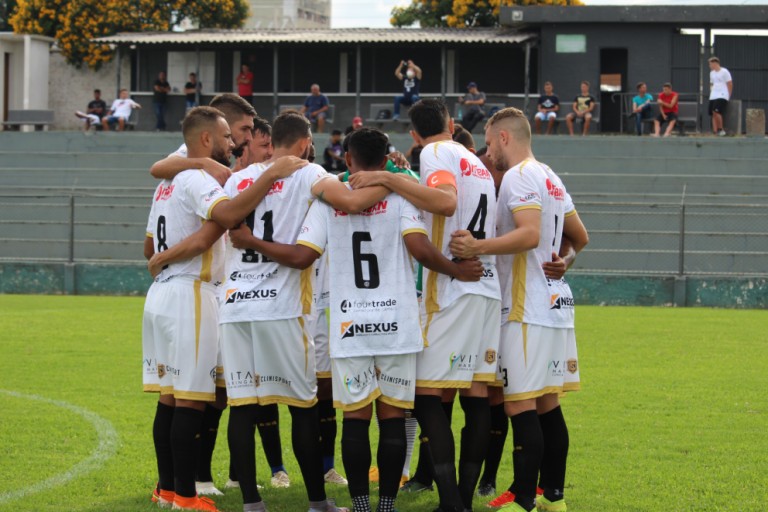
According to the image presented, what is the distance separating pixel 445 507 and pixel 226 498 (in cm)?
158

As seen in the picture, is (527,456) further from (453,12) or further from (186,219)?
(453,12)

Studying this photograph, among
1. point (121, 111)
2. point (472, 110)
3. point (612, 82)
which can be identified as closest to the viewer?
point (472, 110)

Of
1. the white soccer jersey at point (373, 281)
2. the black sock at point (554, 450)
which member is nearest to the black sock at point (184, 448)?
the white soccer jersey at point (373, 281)

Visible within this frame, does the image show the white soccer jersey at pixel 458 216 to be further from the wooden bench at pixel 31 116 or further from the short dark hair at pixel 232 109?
the wooden bench at pixel 31 116

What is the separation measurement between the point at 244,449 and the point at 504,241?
1.80 meters

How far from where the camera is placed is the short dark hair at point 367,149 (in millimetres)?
6223

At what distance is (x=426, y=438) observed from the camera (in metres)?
6.19

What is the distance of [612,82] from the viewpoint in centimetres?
3334

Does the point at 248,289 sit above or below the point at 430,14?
below

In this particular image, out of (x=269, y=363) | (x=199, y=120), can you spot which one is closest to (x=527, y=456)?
(x=269, y=363)

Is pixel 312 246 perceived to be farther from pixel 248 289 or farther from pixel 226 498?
pixel 226 498

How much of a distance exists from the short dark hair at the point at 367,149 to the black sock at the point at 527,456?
160cm

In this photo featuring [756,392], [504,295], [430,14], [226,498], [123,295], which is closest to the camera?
[504,295]

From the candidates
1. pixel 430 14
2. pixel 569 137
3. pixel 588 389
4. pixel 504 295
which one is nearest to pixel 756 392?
pixel 588 389
